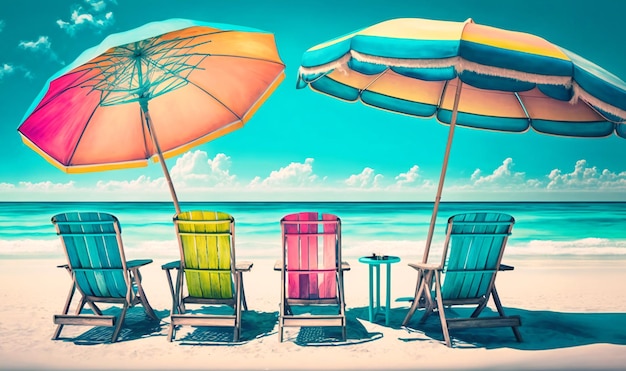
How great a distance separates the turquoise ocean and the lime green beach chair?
9.13 meters

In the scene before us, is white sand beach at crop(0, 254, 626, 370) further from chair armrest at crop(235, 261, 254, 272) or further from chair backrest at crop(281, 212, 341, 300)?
chair armrest at crop(235, 261, 254, 272)

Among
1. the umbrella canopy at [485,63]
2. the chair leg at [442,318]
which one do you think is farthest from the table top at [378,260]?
the umbrella canopy at [485,63]

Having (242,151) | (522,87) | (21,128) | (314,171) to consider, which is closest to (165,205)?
(242,151)

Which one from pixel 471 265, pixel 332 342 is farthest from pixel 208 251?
pixel 471 265

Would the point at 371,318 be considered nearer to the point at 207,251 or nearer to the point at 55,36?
the point at 207,251

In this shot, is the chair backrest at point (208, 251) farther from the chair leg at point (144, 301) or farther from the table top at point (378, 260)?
the table top at point (378, 260)

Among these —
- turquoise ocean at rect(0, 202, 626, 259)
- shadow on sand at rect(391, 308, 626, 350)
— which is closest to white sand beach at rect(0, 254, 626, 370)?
shadow on sand at rect(391, 308, 626, 350)

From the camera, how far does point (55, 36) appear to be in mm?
A: 20453

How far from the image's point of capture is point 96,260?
3775 mm

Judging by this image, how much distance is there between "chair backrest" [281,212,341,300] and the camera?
3.81 metres

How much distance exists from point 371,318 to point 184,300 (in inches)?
60.9

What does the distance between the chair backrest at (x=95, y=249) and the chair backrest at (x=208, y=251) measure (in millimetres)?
449

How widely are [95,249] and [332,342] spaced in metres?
1.88

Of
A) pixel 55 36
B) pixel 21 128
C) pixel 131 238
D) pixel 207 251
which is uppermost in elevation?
pixel 55 36
